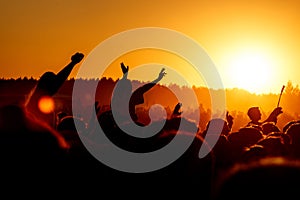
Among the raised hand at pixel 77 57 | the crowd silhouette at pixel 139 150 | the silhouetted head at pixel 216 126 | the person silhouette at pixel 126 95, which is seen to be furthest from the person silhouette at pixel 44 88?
the silhouetted head at pixel 216 126

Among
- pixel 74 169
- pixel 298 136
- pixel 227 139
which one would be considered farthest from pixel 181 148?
pixel 298 136

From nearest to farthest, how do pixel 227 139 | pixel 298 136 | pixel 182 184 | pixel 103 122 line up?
pixel 182 184 < pixel 103 122 < pixel 227 139 < pixel 298 136

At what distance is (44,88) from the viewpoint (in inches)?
269

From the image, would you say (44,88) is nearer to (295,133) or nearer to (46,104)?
(46,104)

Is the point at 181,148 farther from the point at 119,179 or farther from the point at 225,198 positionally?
the point at 225,198

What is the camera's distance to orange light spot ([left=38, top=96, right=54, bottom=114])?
6.70 metres

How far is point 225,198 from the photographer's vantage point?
2.87m

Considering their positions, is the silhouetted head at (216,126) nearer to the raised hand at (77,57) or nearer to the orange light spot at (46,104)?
the raised hand at (77,57)

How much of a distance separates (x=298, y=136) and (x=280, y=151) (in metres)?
1.60

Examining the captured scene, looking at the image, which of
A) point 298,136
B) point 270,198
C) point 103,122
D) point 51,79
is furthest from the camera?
point 298,136

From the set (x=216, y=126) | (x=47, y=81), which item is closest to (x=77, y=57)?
(x=47, y=81)

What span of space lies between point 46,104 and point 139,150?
1956mm

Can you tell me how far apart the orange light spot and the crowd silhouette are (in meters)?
0.05

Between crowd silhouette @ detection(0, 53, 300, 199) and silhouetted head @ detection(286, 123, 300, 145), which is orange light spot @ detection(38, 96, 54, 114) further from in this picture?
silhouetted head @ detection(286, 123, 300, 145)
